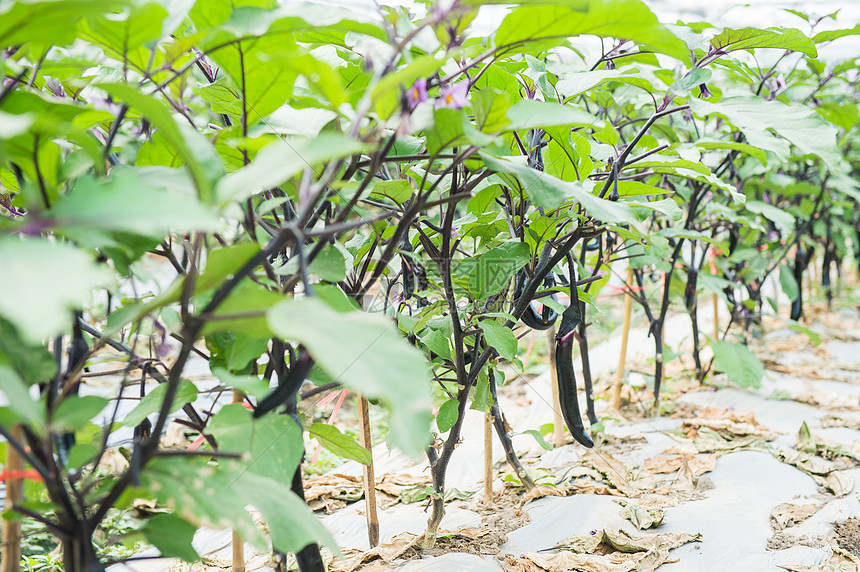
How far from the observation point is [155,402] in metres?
0.59

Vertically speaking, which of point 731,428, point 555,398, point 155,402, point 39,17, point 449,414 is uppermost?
point 39,17

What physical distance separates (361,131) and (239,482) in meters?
0.33

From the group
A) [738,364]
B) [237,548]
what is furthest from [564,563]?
[738,364]

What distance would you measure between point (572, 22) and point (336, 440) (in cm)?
53

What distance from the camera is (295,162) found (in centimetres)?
39

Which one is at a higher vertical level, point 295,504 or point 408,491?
point 295,504

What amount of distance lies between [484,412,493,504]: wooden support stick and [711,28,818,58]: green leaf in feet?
2.57

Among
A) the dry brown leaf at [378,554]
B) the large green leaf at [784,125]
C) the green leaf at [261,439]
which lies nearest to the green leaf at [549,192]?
the large green leaf at [784,125]

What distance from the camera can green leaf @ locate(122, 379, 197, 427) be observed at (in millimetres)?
568

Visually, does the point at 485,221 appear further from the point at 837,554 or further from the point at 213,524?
the point at 837,554

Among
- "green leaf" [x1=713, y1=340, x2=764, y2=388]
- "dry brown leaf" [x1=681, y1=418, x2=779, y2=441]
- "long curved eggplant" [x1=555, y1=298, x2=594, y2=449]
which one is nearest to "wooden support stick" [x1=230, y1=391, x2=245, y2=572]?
"long curved eggplant" [x1=555, y1=298, x2=594, y2=449]

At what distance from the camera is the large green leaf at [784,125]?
672mm

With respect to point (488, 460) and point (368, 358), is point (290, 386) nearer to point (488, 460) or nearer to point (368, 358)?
point (368, 358)

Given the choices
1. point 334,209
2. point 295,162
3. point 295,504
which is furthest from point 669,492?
point 295,162
